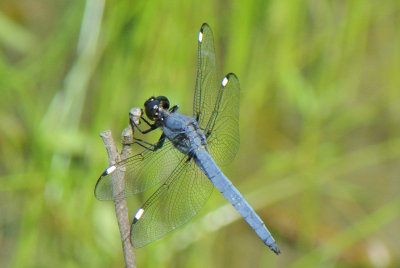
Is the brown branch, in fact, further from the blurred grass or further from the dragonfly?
the blurred grass

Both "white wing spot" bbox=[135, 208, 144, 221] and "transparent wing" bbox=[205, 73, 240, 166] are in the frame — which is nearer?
"white wing spot" bbox=[135, 208, 144, 221]

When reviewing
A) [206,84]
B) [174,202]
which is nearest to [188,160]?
[174,202]

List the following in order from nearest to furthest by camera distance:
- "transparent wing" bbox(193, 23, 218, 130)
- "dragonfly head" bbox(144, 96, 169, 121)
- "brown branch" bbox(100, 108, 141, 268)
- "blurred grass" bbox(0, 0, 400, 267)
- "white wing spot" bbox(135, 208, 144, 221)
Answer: "brown branch" bbox(100, 108, 141, 268) < "white wing spot" bbox(135, 208, 144, 221) < "dragonfly head" bbox(144, 96, 169, 121) < "transparent wing" bbox(193, 23, 218, 130) < "blurred grass" bbox(0, 0, 400, 267)

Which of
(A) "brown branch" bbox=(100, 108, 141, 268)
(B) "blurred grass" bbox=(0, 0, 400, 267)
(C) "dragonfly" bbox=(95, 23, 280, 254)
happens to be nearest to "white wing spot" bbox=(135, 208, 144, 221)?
(C) "dragonfly" bbox=(95, 23, 280, 254)

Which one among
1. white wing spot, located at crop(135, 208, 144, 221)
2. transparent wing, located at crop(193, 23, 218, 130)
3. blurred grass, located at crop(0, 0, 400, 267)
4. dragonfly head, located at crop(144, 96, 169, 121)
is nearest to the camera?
white wing spot, located at crop(135, 208, 144, 221)

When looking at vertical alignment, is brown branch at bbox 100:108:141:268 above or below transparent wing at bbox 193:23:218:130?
below

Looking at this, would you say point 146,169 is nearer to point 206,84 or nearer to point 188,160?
point 188,160
